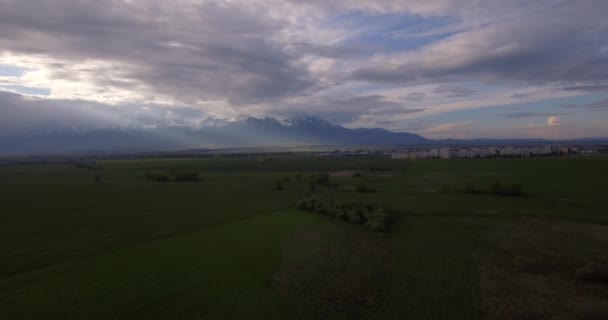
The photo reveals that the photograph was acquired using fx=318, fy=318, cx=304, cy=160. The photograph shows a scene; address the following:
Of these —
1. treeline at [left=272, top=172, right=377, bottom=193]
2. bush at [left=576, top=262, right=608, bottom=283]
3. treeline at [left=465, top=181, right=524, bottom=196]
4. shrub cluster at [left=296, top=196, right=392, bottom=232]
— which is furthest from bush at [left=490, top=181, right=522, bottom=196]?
bush at [left=576, top=262, right=608, bottom=283]

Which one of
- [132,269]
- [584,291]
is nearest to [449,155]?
[584,291]

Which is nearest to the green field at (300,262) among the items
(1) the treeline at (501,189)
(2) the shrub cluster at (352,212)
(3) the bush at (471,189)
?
(2) the shrub cluster at (352,212)

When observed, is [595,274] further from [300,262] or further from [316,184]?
[316,184]

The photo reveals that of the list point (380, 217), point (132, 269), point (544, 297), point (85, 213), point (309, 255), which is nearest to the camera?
point (544, 297)

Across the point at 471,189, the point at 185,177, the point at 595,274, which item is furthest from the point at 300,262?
the point at 185,177

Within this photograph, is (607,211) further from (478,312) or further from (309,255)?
(309,255)

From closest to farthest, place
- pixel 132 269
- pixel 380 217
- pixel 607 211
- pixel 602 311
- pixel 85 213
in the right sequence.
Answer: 1. pixel 602 311
2. pixel 132 269
3. pixel 380 217
4. pixel 607 211
5. pixel 85 213

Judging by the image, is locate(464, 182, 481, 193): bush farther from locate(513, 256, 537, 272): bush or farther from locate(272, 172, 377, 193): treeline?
locate(513, 256, 537, 272): bush

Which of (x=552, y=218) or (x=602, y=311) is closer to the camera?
(x=602, y=311)
